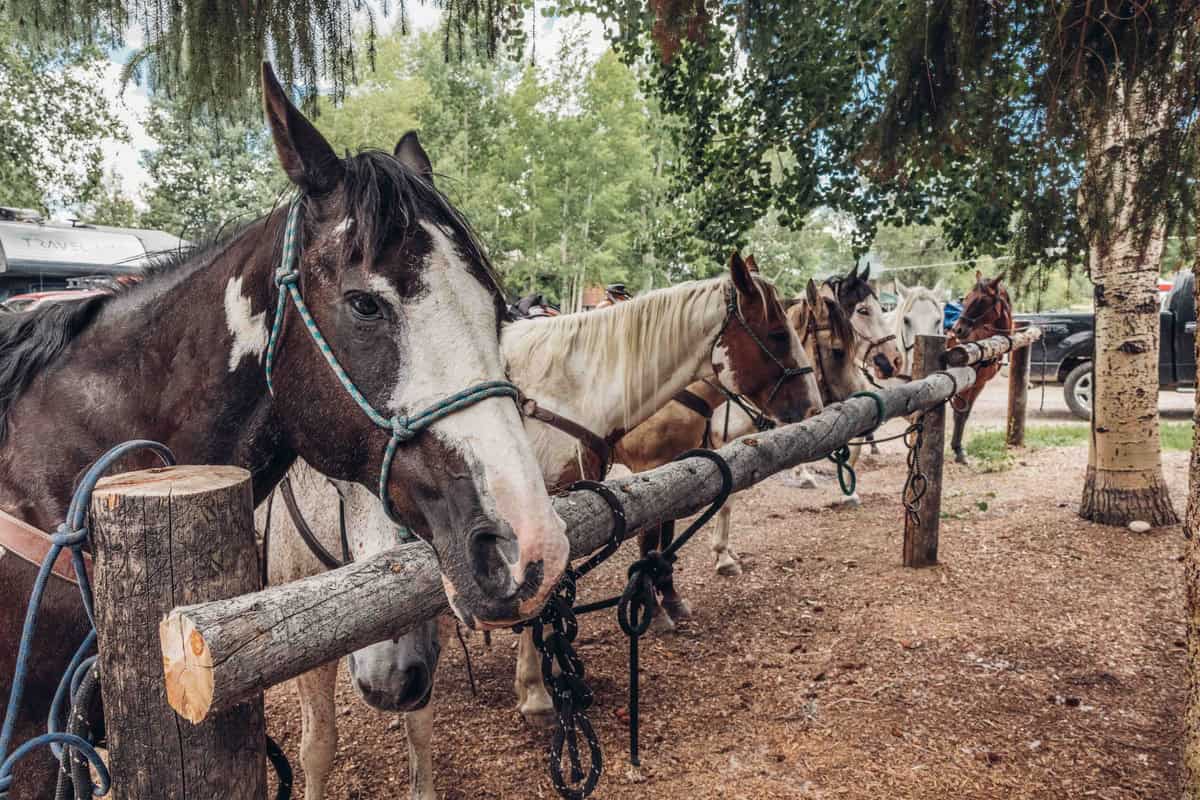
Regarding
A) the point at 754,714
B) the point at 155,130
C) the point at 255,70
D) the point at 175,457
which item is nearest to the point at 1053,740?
the point at 754,714

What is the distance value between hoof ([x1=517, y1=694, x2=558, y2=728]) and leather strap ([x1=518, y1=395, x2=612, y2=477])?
1216mm

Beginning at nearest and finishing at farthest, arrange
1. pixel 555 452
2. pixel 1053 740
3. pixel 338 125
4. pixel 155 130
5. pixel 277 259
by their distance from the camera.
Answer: pixel 277 259, pixel 1053 740, pixel 555 452, pixel 338 125, pixel 155 130

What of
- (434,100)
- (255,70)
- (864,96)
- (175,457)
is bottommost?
(175,457)

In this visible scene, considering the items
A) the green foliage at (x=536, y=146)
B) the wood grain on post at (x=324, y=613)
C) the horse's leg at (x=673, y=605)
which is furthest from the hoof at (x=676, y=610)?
the green foliage at (x=536, y=146)

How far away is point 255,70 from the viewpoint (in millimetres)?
2727

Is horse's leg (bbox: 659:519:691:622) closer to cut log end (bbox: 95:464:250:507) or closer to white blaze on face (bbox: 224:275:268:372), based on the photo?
white blaze on face (bbox: 224:275:268:372)

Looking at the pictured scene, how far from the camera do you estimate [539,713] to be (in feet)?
10.5

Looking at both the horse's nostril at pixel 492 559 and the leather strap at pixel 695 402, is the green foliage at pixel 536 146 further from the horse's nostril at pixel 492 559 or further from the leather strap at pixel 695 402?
the horse's nostril at pixel 492 559

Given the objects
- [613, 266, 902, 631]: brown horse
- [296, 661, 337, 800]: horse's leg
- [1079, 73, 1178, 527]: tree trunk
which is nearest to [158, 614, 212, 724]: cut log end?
[296, 661, 337, 800]: horse's leg

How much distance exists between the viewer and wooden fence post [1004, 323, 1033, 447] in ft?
26.5

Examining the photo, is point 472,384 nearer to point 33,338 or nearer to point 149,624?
point 149,624

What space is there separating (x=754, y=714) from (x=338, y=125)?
18.9 meters

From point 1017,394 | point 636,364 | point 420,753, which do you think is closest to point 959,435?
point 1017,394

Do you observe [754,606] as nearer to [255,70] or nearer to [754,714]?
[754,714]
